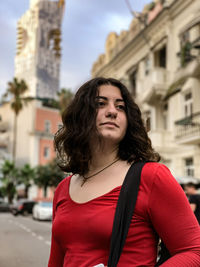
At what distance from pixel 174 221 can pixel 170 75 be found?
21183 mm

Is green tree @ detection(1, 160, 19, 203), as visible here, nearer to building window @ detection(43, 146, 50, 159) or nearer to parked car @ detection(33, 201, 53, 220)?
building window @ detection(43, 146, 50, 159)

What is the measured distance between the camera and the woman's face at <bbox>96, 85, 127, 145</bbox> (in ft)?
6.26

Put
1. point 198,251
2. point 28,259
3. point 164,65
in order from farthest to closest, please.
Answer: point 164,65 → point 28,259 → point 198,251

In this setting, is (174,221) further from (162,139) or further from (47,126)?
(47,126)

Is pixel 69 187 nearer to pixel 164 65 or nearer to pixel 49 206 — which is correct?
pixel 164 65

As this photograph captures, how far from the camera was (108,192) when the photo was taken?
175 cm

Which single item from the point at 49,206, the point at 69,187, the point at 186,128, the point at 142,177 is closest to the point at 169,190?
the point at 142,177

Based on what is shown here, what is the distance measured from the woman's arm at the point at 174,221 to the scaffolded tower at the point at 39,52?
78.4 metres

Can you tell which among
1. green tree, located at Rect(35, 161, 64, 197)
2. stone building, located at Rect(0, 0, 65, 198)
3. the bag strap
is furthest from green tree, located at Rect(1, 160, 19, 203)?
the bag strap

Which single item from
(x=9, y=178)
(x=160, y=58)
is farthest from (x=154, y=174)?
(x=9, y=178)

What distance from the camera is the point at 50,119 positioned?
56031 mm

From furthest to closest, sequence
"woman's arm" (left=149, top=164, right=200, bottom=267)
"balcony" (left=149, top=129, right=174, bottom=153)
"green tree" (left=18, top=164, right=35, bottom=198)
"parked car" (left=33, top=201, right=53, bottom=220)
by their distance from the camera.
A: "green tree" (left=18, top=164, right=35, bottom=198)
"parked car" (left=33, top=201, right=53, bottom=220)
"balcony" (left=149, top=129, right=174, bottom=153)
"woman's arm" (left=149, top=164, right=200, bottom=267)

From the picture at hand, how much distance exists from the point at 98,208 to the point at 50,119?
2157 inches

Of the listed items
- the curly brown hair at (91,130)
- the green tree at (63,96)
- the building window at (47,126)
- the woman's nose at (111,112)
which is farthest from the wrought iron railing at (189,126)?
the building window at (47,126)
